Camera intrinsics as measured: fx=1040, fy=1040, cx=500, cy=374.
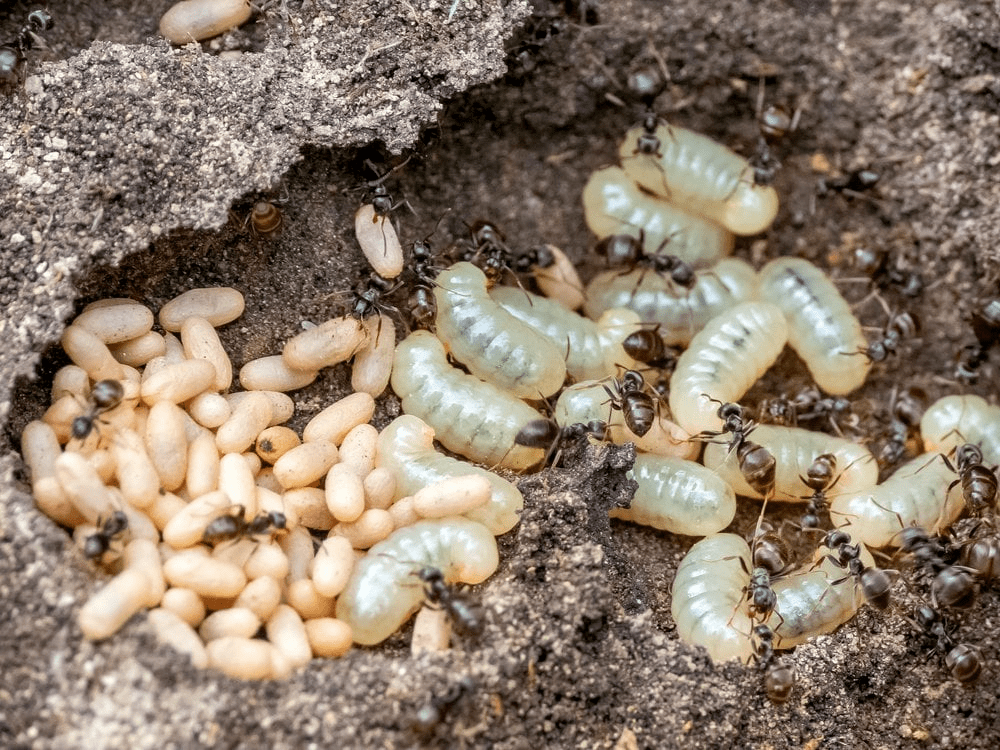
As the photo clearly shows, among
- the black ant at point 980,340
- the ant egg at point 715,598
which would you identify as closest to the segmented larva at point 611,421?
the ant egg at point 715,598

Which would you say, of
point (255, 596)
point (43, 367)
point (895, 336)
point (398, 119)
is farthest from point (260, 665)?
point (895, 336)

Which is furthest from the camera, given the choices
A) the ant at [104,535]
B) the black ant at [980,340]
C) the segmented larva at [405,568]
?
Answer: the black ant at [980,340]

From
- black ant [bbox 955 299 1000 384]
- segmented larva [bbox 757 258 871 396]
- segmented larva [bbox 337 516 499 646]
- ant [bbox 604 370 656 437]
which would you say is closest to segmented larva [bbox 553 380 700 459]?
ant [bbox 604 370 656 437]

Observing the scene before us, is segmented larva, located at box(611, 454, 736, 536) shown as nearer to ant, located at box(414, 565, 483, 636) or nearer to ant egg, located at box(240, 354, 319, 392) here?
ant, located at box(414, 565, 483, 636)

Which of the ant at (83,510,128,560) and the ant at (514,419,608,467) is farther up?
the ant at (83,510,128,560)

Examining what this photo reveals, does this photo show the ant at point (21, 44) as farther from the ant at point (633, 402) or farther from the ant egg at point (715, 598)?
the ant egg at point (715, 598)
